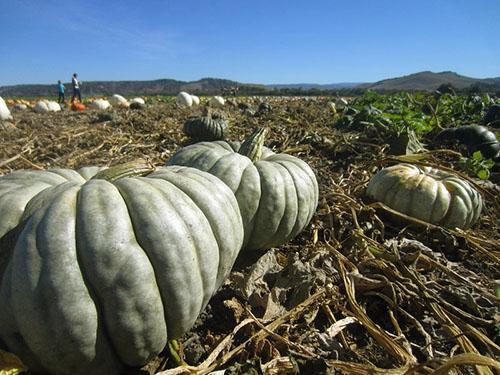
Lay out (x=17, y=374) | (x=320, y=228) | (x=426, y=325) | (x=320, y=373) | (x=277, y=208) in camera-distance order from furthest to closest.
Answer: (x=320, y=228), (x=277, y=208), (x=426, y=325), (x=320, y=373), (x=17, y=374)

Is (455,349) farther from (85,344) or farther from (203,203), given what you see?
(85,344)

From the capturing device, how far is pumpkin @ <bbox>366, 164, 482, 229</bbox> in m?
3.72

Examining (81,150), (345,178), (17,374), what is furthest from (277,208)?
(81,150)

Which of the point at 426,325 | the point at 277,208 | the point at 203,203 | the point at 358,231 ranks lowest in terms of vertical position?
the point at 426,325

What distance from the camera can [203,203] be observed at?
6.61ft

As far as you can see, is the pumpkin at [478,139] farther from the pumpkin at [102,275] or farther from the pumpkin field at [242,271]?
the pumpkin at [102,275]

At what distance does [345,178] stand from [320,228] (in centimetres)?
170

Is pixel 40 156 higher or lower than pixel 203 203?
lower

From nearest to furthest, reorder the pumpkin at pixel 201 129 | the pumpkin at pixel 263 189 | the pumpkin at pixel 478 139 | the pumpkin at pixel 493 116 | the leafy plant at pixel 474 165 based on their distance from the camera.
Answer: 1. the pumpkin at pixel 263 189
2. the leafy plant at pixel 474 165
3. the pumpkin at pixel 478 139
4. the pumpkin at pixel 201 129
5. the pumpkin at pixel 493 116

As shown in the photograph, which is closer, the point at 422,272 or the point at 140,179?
the point at 140,179

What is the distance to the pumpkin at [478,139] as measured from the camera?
6.00 m

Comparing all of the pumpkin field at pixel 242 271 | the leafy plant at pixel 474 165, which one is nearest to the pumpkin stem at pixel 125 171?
the pumpkin field at pixel 242 271

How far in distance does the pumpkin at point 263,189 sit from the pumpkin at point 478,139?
4.19m

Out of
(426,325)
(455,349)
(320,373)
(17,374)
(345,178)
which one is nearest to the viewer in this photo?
(17,374)
